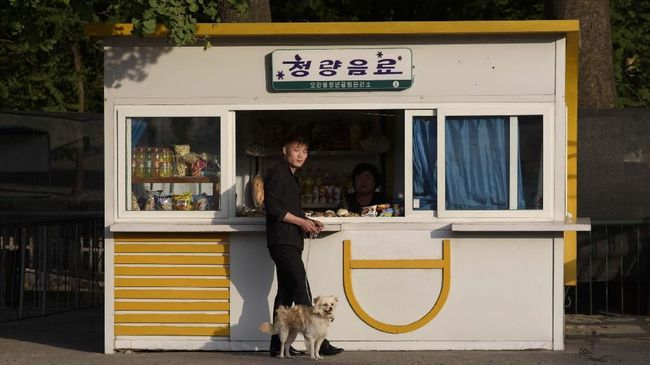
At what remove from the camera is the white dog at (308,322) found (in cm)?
1016

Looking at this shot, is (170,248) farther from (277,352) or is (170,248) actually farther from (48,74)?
(48,74)

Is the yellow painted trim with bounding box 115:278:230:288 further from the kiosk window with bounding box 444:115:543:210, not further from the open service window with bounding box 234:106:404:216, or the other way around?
the kiosk window with bounding box 444:115:543:210

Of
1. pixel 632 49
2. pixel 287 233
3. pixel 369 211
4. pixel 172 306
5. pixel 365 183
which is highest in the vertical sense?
pixel 632 49

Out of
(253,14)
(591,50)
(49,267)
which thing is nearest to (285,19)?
(253,14)

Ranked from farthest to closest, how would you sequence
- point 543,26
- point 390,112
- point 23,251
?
point 23,251 < point 390,112 < point 543,26

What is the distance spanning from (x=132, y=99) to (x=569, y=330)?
5042mm

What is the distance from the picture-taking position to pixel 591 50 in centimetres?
1512

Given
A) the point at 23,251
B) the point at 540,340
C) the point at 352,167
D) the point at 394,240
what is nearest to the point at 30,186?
the point at 23,251

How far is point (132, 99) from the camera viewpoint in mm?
11055

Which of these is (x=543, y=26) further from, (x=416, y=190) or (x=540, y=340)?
(x=540, y=340)

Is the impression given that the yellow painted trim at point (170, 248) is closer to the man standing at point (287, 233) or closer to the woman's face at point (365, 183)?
the man standing at point (287, 233)

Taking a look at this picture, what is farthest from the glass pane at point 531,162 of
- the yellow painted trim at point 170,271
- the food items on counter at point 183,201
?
the food items on counter at point 183,201

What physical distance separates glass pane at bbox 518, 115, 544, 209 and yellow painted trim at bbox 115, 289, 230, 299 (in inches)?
106

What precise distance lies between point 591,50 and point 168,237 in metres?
6.36
